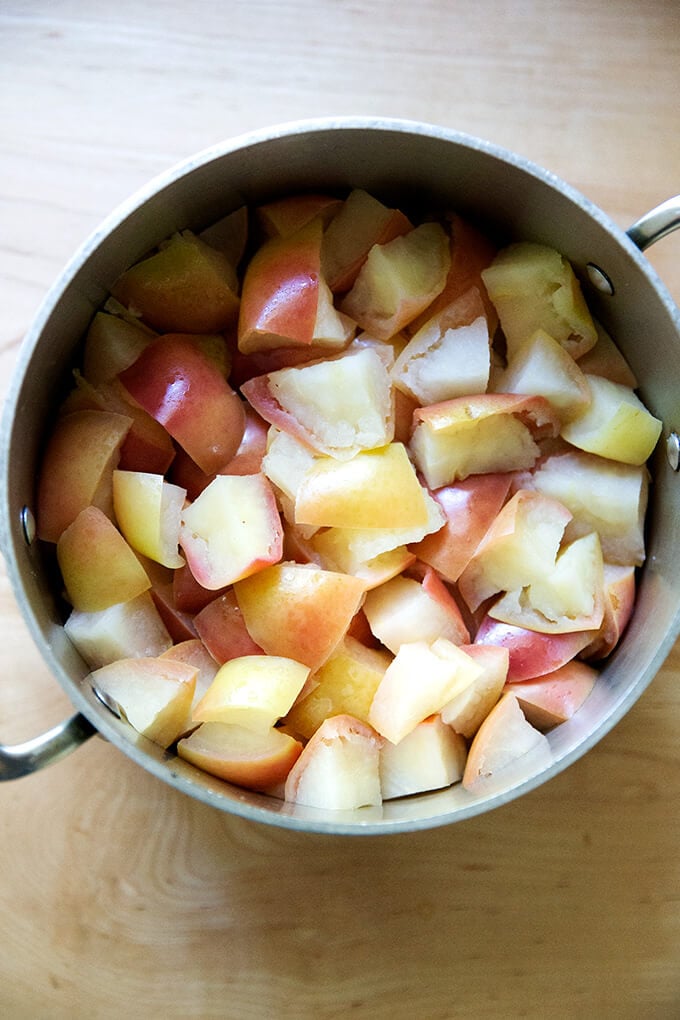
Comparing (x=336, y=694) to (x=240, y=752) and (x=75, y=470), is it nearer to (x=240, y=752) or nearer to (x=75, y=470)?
(x=240, y=752)

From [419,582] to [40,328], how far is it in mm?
372

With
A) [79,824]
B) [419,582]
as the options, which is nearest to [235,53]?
[419,582]

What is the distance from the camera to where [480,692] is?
28.7 inches

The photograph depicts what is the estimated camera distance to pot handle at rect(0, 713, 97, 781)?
63cm

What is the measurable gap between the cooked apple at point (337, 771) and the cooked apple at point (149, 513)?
0.63ft

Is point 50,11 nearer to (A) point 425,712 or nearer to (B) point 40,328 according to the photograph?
(B) point 40,328

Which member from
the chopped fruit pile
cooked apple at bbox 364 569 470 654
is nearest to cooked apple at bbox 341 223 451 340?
the chopped fruit pile

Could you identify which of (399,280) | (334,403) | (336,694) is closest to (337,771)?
→ (336,694)

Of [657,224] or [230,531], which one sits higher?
[657,224]

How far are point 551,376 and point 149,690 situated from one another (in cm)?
42

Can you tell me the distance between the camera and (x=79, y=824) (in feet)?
2.69

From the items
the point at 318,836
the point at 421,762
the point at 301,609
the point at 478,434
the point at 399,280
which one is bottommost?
the point at 318,836

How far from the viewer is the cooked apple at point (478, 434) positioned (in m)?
0.74

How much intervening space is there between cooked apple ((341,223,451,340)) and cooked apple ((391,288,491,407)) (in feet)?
0.07
